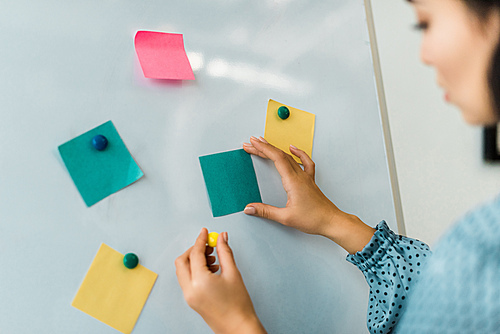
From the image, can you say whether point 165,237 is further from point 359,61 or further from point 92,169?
point 359,61

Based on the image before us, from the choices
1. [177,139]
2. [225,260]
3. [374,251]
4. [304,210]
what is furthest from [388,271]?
[177,139]

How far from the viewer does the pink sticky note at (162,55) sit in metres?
0.53

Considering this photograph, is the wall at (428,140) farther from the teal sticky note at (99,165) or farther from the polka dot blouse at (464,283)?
the teal sticky note at (99,165)

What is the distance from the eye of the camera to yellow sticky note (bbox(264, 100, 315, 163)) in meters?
0.63

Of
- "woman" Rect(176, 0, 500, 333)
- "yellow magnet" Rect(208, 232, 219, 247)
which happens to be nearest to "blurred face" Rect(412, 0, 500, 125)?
"woman" Rect(176, 0, 500, 333)

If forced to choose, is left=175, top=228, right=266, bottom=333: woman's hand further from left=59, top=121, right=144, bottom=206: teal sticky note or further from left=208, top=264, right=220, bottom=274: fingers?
left=59, top=121, right=144, bottom=206: teal sticky note

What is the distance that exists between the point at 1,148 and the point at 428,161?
83cm

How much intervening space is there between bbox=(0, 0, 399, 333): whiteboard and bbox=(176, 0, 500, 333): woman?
0.16ft

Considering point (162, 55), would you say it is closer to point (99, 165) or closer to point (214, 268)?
point (99, 165)

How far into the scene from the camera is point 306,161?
24.9 inches

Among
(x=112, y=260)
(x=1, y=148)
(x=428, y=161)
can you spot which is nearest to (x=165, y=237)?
(x=112, y=260)

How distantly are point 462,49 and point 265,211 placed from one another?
1.09 ft

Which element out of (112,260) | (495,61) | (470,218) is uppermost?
(495,61)

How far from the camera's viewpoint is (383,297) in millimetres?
552
